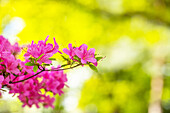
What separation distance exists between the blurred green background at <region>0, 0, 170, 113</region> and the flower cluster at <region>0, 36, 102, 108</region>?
256 centimetres

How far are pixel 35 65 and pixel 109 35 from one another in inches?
250

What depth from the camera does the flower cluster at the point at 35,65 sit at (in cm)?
127

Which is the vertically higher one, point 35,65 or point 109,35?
point 109,35

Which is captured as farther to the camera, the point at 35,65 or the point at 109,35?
the point at 109,35

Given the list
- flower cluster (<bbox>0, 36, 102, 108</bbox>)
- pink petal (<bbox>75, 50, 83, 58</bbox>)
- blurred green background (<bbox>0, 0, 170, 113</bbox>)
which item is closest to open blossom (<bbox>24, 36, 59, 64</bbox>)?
flower cluster (<bbox>0, 36, 102, 108</bbox>)

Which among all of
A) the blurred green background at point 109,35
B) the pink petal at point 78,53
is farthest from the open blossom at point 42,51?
the blurred green background at point 109,35

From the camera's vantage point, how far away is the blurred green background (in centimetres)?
603

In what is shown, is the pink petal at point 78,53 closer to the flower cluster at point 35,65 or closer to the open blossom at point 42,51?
the flower cluster at point 35,65

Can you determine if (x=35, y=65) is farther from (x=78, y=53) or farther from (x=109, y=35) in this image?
(x=109, y=35)

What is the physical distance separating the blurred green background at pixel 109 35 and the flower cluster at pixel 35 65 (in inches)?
101

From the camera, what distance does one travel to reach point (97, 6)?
6883 mm

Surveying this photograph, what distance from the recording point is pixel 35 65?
49.8 inches

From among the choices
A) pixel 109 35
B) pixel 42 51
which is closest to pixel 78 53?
pixel 42 51

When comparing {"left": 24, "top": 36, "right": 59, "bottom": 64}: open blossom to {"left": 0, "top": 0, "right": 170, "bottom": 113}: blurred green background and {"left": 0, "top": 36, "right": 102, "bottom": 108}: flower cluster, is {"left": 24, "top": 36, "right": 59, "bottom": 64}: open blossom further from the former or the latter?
{"left": 0, "top": 0, "right": 170, "bottom": 113}: blurred green background
